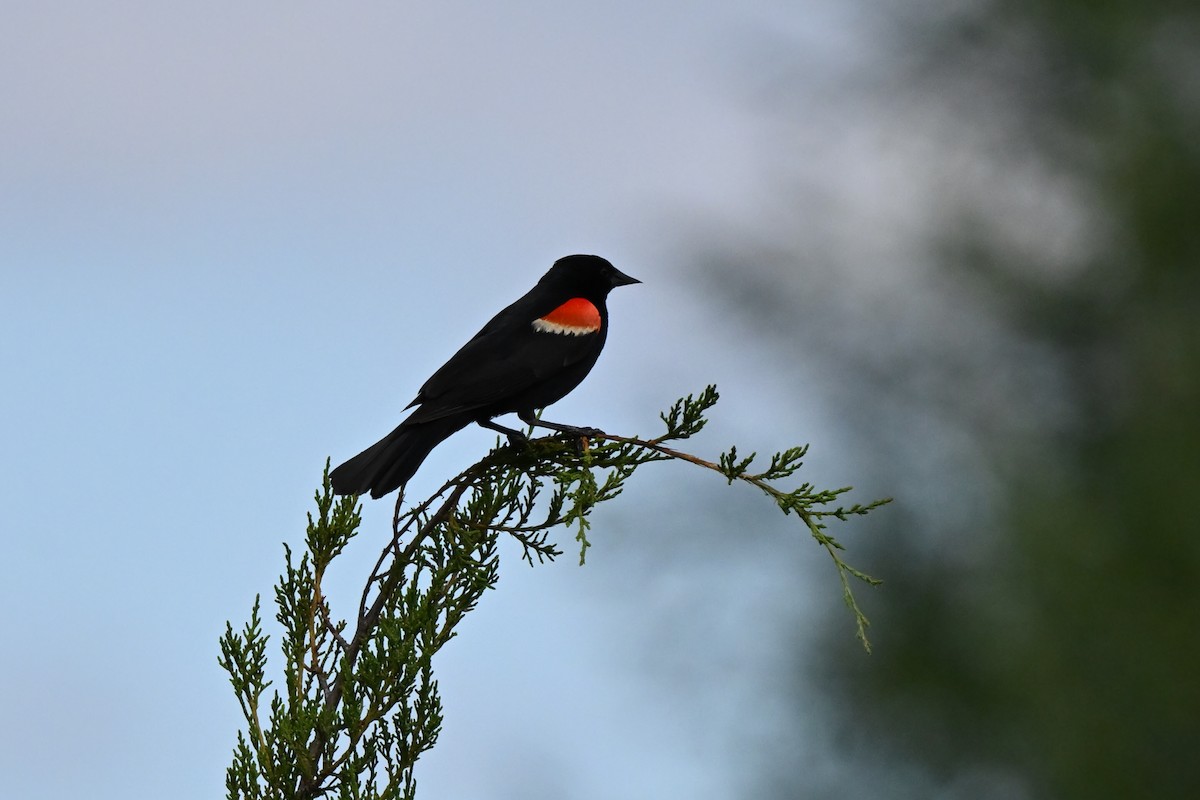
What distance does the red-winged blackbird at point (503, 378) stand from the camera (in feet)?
11.2

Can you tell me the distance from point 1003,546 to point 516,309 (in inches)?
251

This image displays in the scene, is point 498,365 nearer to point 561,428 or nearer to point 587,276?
point 561,428

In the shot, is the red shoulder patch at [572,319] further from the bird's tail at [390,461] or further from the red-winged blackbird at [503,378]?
the bird's tail at [390,461]

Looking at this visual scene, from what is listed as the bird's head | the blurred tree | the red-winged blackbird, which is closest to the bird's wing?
the red-winged blackbird

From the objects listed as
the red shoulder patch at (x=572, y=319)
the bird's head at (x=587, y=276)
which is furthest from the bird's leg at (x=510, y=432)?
the bird's head at (x=587, y=276)

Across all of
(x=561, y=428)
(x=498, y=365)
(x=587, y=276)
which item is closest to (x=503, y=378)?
(x=498, y=365)

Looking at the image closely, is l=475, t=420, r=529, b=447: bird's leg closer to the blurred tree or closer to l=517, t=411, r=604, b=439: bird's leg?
l=517, t=411, r=604, b=439: bird's leg

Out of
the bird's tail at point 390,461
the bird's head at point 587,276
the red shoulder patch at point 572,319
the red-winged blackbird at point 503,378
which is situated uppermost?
the bird's head at point 587,276

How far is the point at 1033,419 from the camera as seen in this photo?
1098cm

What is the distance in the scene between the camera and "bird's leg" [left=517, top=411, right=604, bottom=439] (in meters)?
3.30

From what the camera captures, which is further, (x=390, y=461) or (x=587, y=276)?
(x=587, y=276)

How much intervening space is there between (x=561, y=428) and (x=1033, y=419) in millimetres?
8478

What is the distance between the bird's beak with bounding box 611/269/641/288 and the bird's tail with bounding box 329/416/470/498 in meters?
1.46

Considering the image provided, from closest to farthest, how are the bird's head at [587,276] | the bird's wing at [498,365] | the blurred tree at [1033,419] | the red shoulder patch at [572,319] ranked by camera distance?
the bird's wing at [498,365], the red shoulder patch at [572,319], the bird's head at [587,276], the blurred tree at [1033,419]
